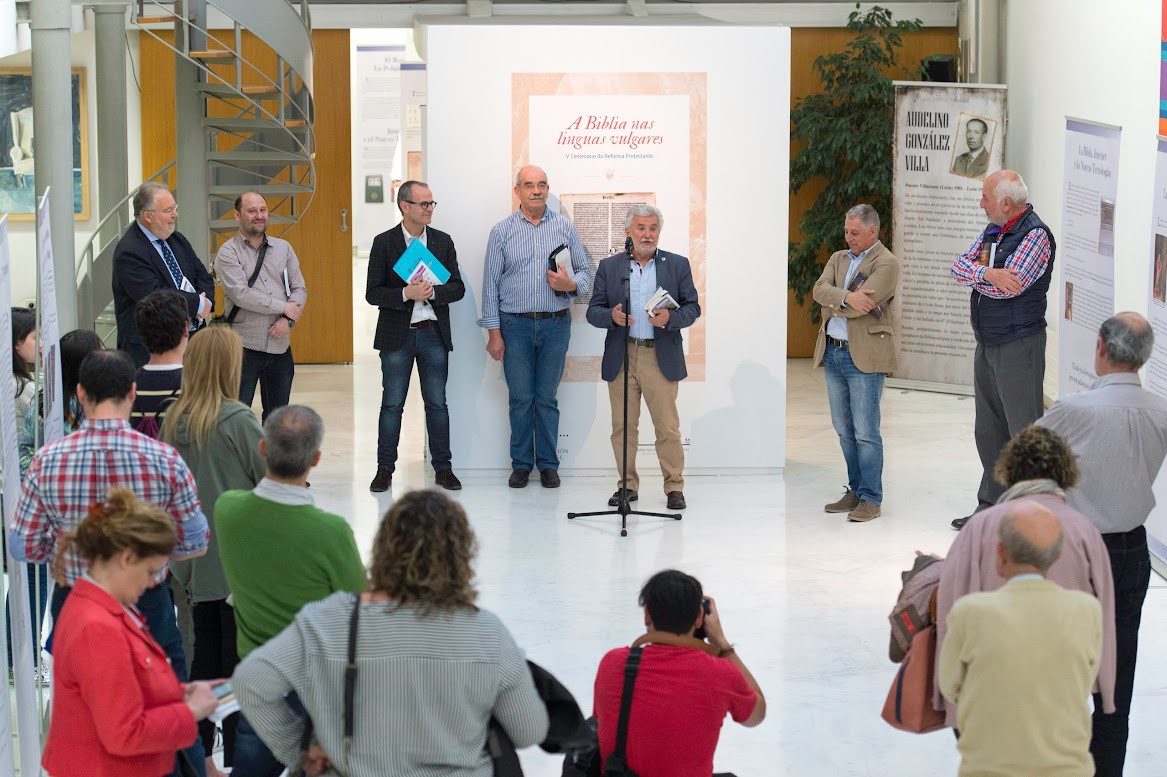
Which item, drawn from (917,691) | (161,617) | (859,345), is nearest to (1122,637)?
(917,691)

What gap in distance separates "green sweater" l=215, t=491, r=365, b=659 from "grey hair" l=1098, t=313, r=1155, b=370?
219 cm

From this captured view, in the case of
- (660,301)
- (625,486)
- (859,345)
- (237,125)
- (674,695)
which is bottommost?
(625,486)

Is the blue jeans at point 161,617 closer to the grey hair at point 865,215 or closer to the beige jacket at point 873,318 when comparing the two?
the beige jacket at point 873,318

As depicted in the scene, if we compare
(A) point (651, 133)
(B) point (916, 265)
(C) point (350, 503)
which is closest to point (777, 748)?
(C) point (350, 503)

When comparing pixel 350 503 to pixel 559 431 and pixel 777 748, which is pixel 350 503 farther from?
pixel 777 748

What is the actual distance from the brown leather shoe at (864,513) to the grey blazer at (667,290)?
3.62 feet

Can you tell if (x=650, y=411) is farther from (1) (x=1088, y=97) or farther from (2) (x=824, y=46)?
(2) (x=824, y=46)

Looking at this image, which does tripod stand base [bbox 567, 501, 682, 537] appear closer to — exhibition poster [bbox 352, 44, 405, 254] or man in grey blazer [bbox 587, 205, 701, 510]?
man in grey blazer [bbox 587, 205, 701, 510]

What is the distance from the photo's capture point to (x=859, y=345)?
714 cm

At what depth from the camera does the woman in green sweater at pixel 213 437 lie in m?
4.02

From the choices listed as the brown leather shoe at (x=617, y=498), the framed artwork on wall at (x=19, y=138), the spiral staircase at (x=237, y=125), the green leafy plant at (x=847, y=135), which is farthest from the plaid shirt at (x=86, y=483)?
the framed artwork on wall at (x=19, y=138)

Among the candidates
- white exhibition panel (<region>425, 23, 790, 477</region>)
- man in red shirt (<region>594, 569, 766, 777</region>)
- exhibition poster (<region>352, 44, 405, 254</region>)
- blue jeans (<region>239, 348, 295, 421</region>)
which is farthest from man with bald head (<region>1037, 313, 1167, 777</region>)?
exhibition poster (<region>352, 44, 405, 254</region>)

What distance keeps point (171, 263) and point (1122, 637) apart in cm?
443

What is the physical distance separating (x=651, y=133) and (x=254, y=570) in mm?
5117
